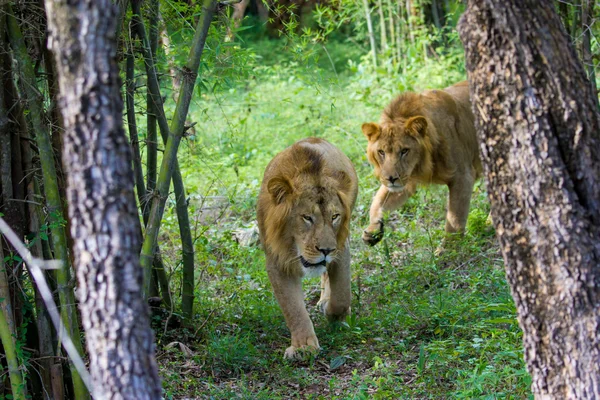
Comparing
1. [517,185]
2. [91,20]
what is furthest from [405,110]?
[91,20]

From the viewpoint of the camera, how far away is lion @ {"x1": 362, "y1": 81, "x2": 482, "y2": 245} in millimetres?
7855

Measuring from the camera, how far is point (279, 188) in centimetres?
560

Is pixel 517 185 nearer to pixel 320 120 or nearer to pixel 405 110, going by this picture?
pixel 405 110

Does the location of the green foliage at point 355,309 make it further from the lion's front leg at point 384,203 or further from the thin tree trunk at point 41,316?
the thin tree trunk at point 41,316

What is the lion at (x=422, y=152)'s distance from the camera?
25.8ft

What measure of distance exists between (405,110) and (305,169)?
2659 millimetres

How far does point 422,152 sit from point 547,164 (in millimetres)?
4982

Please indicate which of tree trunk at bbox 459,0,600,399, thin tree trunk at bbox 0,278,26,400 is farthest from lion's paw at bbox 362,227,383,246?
tree trunk at bbox 459,0,600,399

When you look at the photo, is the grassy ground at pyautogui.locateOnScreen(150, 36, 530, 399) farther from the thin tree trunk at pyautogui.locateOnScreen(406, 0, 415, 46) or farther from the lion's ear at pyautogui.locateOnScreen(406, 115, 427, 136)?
the thin tree trunk at pyautogui.locateOnScreen(406, 0, 415, 46)

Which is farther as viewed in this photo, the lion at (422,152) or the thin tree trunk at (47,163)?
the lion at (422,152)

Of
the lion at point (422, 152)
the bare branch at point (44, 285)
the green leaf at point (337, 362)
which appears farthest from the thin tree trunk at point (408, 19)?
the bare branch at point (44, 285)

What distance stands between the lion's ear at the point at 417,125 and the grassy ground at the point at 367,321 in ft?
3.08

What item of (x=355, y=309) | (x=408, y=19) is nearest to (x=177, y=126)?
(x=355, y=309)

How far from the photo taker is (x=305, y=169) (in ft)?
18.9
